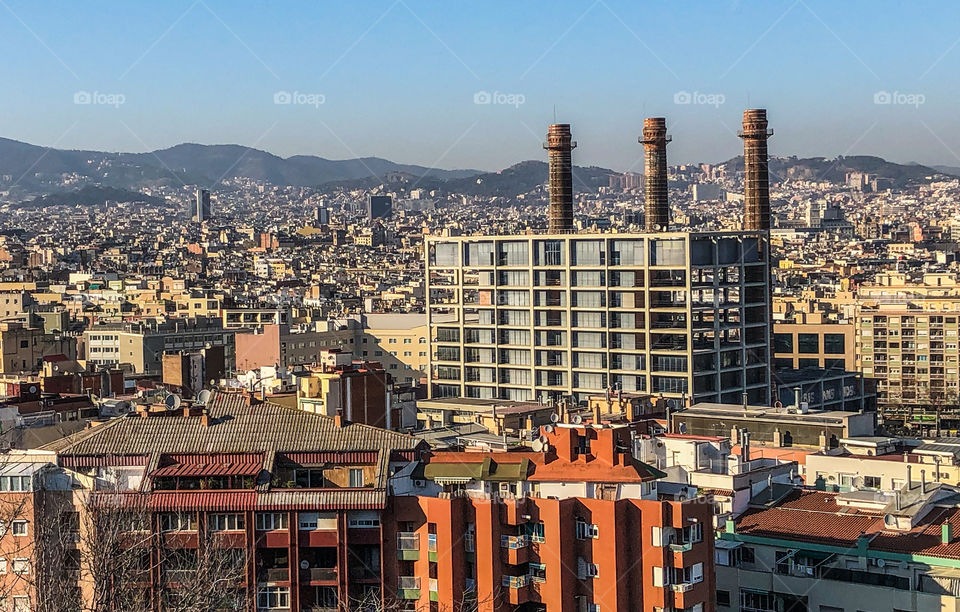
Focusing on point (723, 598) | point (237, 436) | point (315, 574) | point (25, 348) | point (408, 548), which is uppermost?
point (25, 348)

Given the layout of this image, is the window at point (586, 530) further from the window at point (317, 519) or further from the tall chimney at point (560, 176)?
the tall chimney at point (560, 176)

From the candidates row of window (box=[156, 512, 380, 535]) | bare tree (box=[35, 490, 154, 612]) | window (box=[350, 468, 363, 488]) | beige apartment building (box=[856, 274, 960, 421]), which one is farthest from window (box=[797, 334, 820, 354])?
bare tree (box=[35, 490, 154, 612])

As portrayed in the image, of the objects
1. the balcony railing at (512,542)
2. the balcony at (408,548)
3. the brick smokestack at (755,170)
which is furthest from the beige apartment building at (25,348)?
the balcony railing at (512,542)

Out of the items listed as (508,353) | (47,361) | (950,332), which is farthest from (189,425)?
(950,332)

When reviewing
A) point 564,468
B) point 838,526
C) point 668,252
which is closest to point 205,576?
point 564,468

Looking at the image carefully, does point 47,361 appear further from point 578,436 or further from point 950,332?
point 950,332

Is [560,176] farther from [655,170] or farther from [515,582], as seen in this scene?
[515,582]
